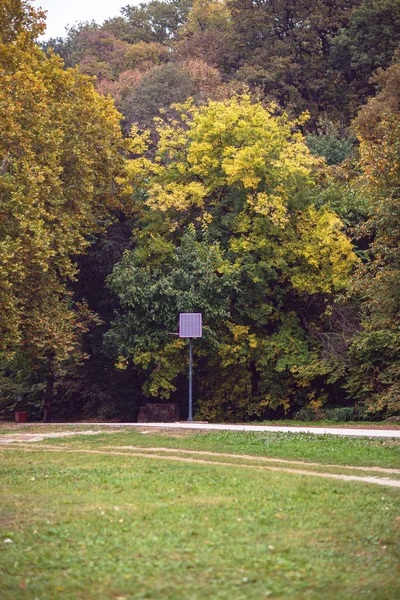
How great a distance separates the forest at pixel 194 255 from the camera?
24.6 meters

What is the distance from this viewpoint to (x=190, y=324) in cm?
2469

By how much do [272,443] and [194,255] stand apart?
40.5 ft

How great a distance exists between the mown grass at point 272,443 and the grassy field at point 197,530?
0.14 metres

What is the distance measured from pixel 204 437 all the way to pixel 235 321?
35.9ft

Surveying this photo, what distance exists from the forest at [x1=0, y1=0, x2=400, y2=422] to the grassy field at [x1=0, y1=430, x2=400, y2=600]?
1091 centimetres

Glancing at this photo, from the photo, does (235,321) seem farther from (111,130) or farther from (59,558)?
(59,558)

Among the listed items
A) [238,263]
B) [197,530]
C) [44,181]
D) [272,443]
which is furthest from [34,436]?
[197,530]

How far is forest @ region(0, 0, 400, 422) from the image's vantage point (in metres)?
24.6

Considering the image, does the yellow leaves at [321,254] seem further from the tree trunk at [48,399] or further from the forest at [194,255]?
the tree trunk at [48,399]

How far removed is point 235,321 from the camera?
96.7 ft

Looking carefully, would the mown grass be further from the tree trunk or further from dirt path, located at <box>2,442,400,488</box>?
the tree trunk

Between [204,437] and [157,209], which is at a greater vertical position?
[157,209]

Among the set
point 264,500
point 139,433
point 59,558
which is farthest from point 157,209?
point 59,558

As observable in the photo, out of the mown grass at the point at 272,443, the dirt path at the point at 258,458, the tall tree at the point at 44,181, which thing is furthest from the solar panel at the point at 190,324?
the dirt path at the point at 258,458
